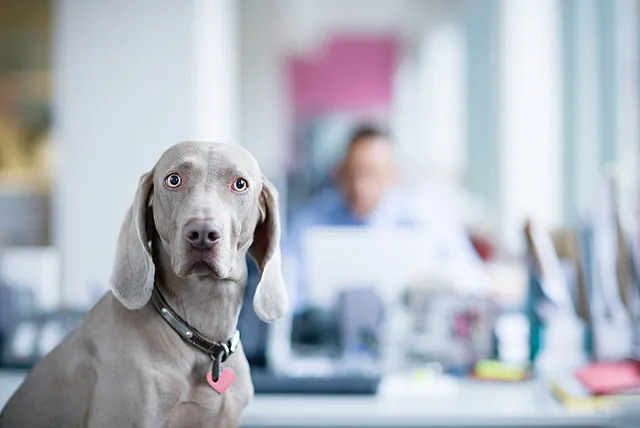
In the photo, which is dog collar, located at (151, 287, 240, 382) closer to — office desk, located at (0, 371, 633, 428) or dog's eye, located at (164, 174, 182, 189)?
dog's eye, located at (164, 174, 182, 189)

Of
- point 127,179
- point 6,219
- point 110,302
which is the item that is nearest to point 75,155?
point 127,179

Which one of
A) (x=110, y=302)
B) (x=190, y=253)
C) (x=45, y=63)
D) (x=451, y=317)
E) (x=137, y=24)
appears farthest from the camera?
(x=45, y=63)

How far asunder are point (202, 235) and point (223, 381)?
0.22 meters

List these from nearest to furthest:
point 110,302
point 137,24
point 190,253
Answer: point 190,253 → point 110,302 → point 137,24

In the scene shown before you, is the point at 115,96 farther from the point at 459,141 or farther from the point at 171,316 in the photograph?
the point at 459,141

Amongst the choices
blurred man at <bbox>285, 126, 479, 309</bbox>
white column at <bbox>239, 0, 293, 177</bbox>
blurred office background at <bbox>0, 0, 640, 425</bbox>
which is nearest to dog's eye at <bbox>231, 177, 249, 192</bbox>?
blurred office background at <bbox>0, 0, 640, 425</bbox>

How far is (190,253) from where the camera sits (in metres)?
0.87

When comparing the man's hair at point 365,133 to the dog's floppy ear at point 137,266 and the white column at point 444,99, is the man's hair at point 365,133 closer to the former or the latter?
the dog's floppy ear at point 137,266

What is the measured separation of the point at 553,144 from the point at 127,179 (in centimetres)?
288

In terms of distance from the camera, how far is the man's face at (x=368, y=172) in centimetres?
332

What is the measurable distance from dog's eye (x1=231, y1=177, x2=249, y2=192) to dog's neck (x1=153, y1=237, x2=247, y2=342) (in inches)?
4.1

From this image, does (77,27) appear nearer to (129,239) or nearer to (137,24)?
(137,24)

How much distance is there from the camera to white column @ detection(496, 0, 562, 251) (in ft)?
15.8

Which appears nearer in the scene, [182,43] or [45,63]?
[182,43]
